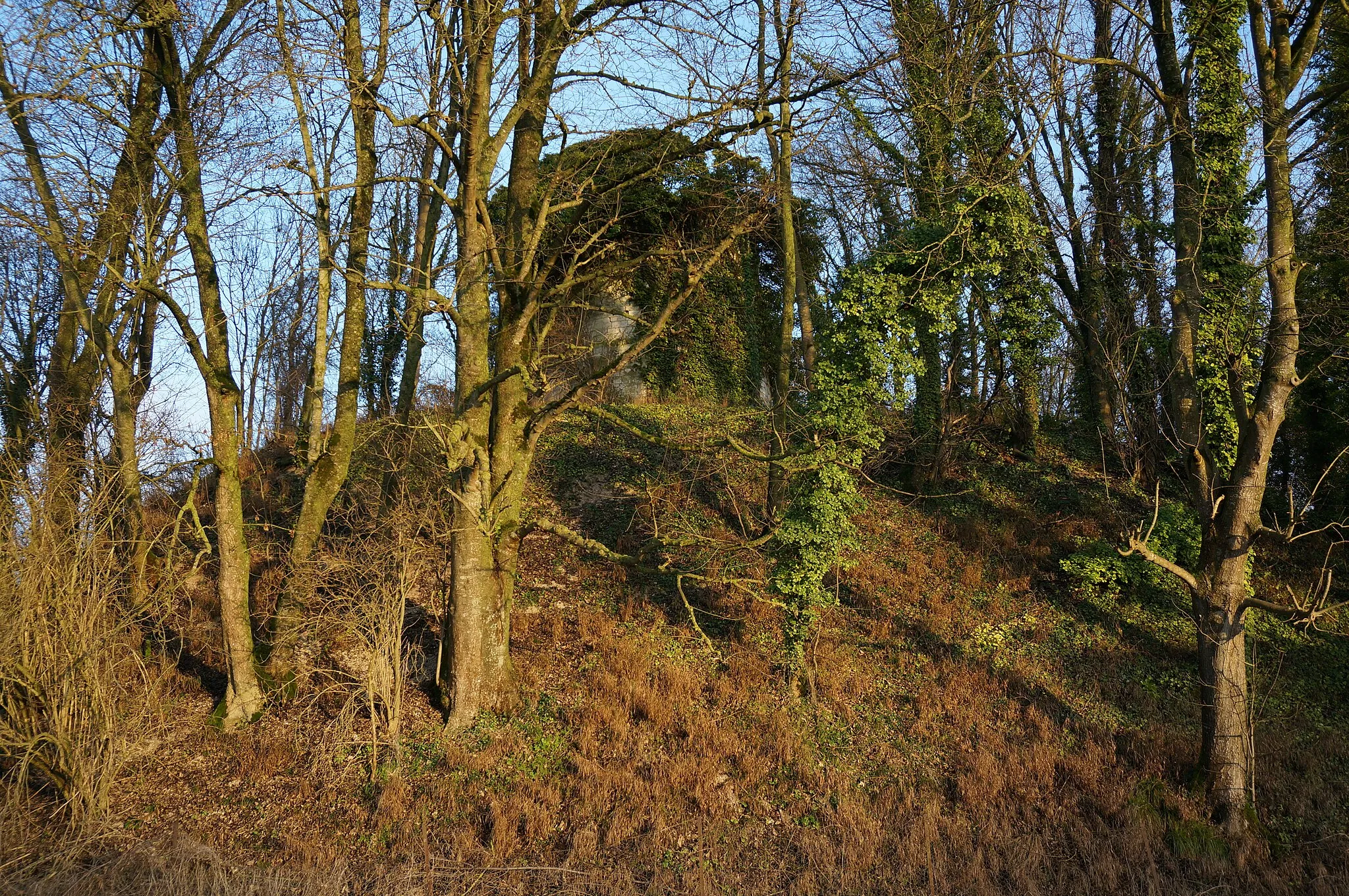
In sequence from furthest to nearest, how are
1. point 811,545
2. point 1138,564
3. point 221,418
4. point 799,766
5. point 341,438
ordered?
point 1138,564
point 811,545
point 341,438
point 221,418
point 799,766

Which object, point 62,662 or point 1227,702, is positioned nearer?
→ point 62,662

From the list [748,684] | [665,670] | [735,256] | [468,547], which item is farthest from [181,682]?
[735,256]

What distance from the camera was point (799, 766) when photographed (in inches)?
388

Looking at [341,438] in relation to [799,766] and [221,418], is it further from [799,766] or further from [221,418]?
[799,766]

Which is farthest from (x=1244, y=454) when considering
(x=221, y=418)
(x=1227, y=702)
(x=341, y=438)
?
(x=221, y=418)

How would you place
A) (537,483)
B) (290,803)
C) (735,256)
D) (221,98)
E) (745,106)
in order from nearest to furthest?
(290,803) → (745,106) → (221,98) → (537,483) → (735,256)

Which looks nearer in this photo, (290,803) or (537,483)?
(290,803)

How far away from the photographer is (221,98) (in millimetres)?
10586

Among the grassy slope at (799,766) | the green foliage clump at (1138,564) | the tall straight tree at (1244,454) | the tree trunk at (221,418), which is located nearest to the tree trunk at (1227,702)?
the tall straight tree at (1244,454)

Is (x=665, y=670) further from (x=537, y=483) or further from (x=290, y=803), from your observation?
(x=537, y=483)

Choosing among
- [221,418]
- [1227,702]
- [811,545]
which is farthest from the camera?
[811,545]

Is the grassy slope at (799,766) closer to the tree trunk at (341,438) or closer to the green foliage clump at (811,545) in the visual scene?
the green foliage clump at (811,545)

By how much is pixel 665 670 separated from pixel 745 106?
751 cm

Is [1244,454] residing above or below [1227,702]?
above
